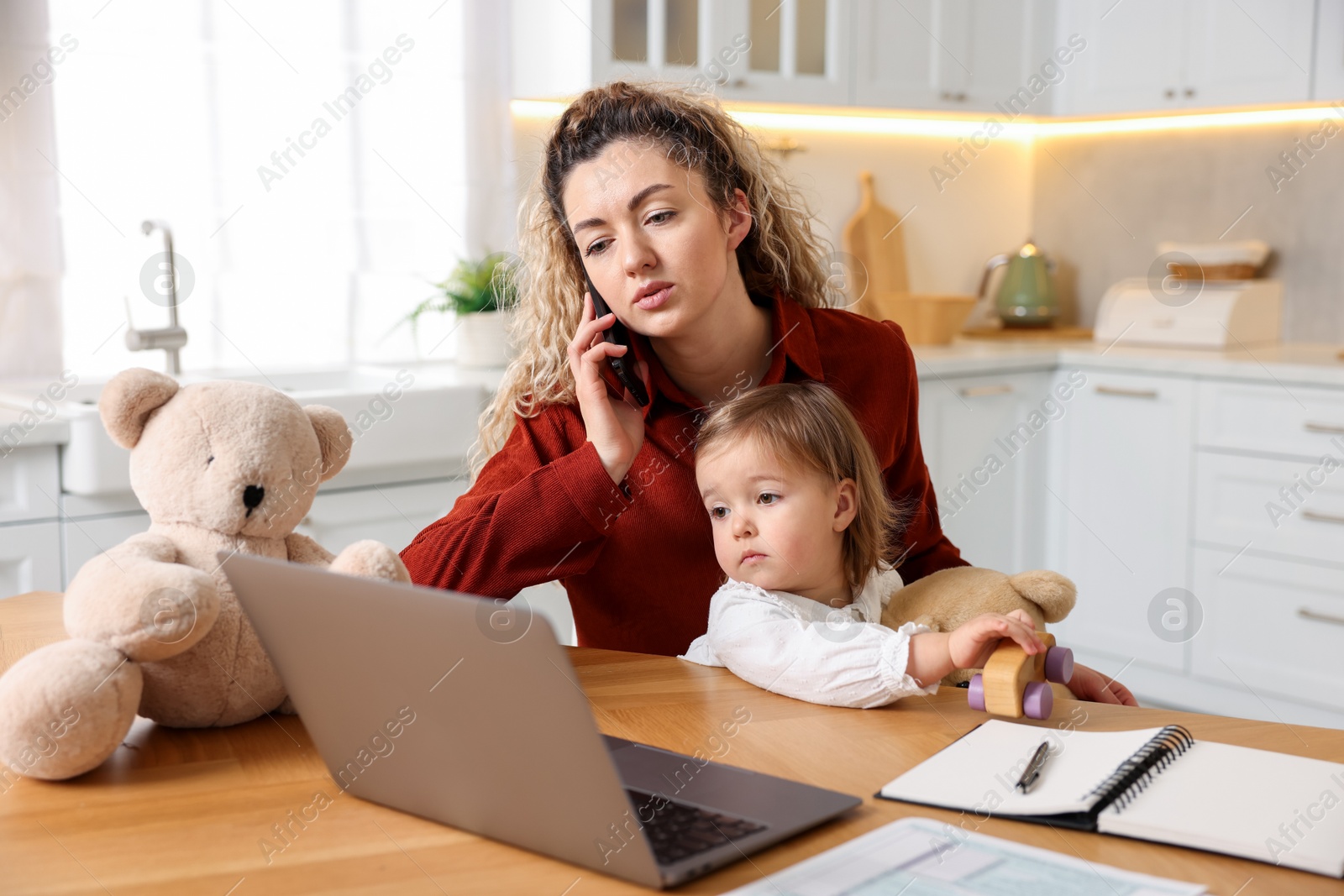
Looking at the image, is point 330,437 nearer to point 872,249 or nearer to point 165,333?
point 165,333

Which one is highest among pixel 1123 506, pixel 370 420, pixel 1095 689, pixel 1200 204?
pixel 1200 204

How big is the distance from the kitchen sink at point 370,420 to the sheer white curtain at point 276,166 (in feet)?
0.69

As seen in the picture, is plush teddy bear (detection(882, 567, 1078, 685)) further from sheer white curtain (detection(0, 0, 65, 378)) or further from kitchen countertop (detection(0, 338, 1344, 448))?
sheer white curtain (detection(0, 0, 65, 378))

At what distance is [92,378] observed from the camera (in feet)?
8.13

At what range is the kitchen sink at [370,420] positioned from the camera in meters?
2.04

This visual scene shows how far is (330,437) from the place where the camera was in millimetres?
974

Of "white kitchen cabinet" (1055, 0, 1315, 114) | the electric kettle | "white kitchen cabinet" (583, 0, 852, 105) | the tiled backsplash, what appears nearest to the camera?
"white kitchen cabinet" (583, 0, 852, 105)

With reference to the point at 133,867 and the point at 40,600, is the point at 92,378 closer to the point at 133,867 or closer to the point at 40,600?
the point at 40,600

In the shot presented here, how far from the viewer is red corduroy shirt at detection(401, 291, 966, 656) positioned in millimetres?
1390

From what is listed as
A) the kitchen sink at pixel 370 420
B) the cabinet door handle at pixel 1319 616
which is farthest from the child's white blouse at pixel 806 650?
the cabinet door handle at pixel 1319 616

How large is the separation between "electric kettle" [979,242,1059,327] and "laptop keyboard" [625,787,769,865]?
3.20m

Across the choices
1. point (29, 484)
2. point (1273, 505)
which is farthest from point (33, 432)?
point (1273, 505)

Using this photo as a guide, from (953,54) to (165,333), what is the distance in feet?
7.58

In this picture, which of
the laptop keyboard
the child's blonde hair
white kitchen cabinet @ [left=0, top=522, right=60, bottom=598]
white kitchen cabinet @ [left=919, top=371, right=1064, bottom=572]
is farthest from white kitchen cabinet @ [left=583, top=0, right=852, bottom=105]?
the laptop keyboard
